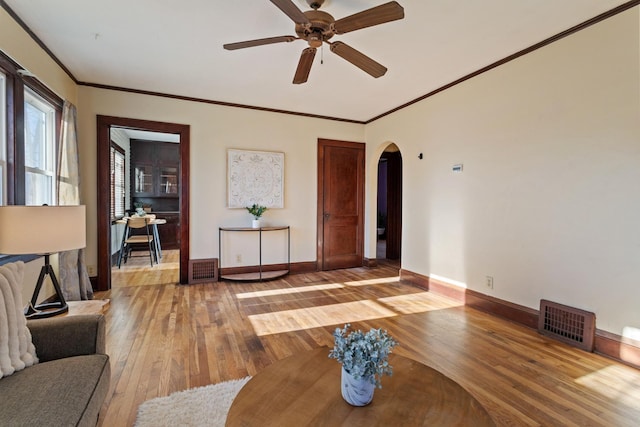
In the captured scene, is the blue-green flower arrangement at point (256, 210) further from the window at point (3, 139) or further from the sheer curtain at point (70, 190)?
the window at point (3, 139)

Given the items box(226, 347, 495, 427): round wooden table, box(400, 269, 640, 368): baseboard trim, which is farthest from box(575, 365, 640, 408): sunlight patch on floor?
box(226, 347, 495, 427): round wooden table

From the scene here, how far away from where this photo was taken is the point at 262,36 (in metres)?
2.88

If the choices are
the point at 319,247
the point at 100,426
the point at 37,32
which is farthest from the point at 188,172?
the point at 100,426

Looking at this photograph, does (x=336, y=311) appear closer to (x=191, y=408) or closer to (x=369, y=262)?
(x=191, y=408)

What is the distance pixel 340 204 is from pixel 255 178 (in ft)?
5.30

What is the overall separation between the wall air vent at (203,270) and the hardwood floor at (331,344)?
262 mm

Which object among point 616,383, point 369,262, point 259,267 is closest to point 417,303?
point 616,383

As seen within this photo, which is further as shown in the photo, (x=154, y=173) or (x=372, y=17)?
(x=154, y=173)

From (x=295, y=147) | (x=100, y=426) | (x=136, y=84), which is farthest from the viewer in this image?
(x=295, y=147)

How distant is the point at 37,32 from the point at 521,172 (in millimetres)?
4814

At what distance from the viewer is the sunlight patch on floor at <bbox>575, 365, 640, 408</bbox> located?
1.97 metres

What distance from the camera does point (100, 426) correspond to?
5.40 feet

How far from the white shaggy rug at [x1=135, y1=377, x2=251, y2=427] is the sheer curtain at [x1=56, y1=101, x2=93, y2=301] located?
2423 millimetres

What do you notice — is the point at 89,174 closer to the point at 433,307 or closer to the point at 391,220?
the point at 433,307
